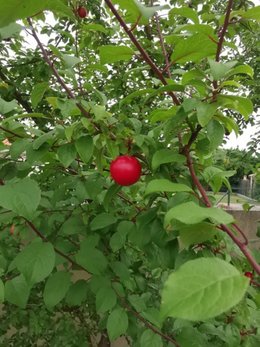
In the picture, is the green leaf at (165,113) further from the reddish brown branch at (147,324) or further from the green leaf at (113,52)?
the reddish brown branch at (147,324)

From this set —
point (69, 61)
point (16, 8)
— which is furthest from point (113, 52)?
A: point (16, 8)

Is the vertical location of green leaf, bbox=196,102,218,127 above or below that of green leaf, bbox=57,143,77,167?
above

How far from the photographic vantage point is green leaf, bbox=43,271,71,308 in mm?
1085

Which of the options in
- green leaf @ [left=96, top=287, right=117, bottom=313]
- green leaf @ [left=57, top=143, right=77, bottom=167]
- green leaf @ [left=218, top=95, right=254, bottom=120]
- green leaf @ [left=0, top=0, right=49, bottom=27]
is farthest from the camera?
green leaf @ [left=96, top=287, right=117, bottom=313]

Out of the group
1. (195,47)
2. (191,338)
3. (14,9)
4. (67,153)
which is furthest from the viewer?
(191,338)

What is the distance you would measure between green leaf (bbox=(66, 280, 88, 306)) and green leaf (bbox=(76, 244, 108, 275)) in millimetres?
143

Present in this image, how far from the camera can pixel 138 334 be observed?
124cm

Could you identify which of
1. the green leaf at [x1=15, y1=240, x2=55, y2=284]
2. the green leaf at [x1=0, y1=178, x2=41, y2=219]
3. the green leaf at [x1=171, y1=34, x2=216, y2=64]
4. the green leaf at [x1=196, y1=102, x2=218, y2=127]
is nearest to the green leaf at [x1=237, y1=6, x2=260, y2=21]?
the green leaf at [x1=171, y1=34, x2=216, y2=64]

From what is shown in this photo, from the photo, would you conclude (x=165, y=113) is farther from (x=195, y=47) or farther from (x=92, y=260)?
(x=92, y=260)

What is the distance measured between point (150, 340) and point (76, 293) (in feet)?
0.89

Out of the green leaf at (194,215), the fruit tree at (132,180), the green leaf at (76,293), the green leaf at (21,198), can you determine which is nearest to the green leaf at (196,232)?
the fruit tree at (132,180)

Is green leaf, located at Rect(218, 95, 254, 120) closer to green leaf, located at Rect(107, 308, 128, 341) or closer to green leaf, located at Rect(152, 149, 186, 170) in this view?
green leaf, located at Rect(152, 149, 186, 170)

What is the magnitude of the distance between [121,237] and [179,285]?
661 millimetres

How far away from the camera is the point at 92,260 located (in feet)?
3.53
